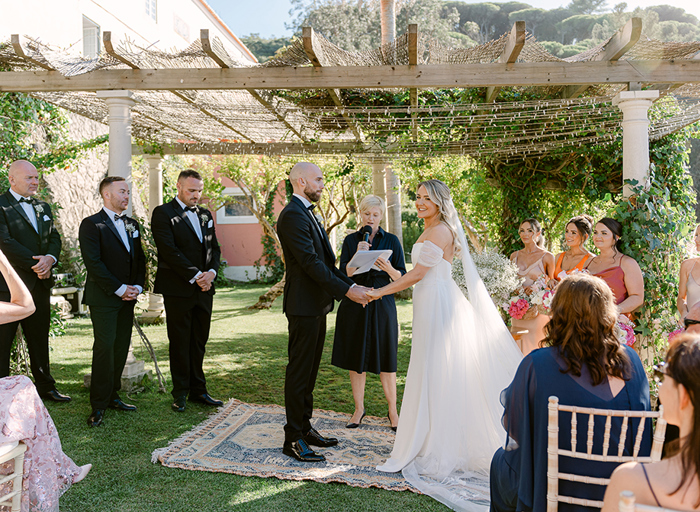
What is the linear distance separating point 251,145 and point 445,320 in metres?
5.93

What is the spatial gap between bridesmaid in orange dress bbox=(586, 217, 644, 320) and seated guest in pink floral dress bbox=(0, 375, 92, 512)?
410 centimetres

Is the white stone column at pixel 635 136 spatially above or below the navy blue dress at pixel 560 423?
above

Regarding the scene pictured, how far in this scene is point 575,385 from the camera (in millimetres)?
2117

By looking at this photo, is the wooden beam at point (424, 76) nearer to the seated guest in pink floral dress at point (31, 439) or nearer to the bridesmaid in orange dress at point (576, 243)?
the bridesmaid in orange dress at point (576, 243)

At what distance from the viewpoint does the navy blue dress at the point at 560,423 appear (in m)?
2.09

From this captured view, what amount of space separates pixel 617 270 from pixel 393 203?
841 cm

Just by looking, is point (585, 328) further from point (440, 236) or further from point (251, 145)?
point (251, 145)

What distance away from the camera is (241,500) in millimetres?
3254

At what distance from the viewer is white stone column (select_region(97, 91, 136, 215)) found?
5.27 meters

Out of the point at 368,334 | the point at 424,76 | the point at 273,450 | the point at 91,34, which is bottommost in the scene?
the point at 273,450

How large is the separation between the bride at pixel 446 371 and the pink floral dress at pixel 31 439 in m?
2.04

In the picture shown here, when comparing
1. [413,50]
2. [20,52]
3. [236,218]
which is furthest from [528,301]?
[236,218]

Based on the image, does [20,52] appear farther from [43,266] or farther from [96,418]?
[96,418]

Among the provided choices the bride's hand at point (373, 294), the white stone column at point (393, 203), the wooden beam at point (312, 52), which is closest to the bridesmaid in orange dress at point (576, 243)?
the bride's hand at point (373, 294)
